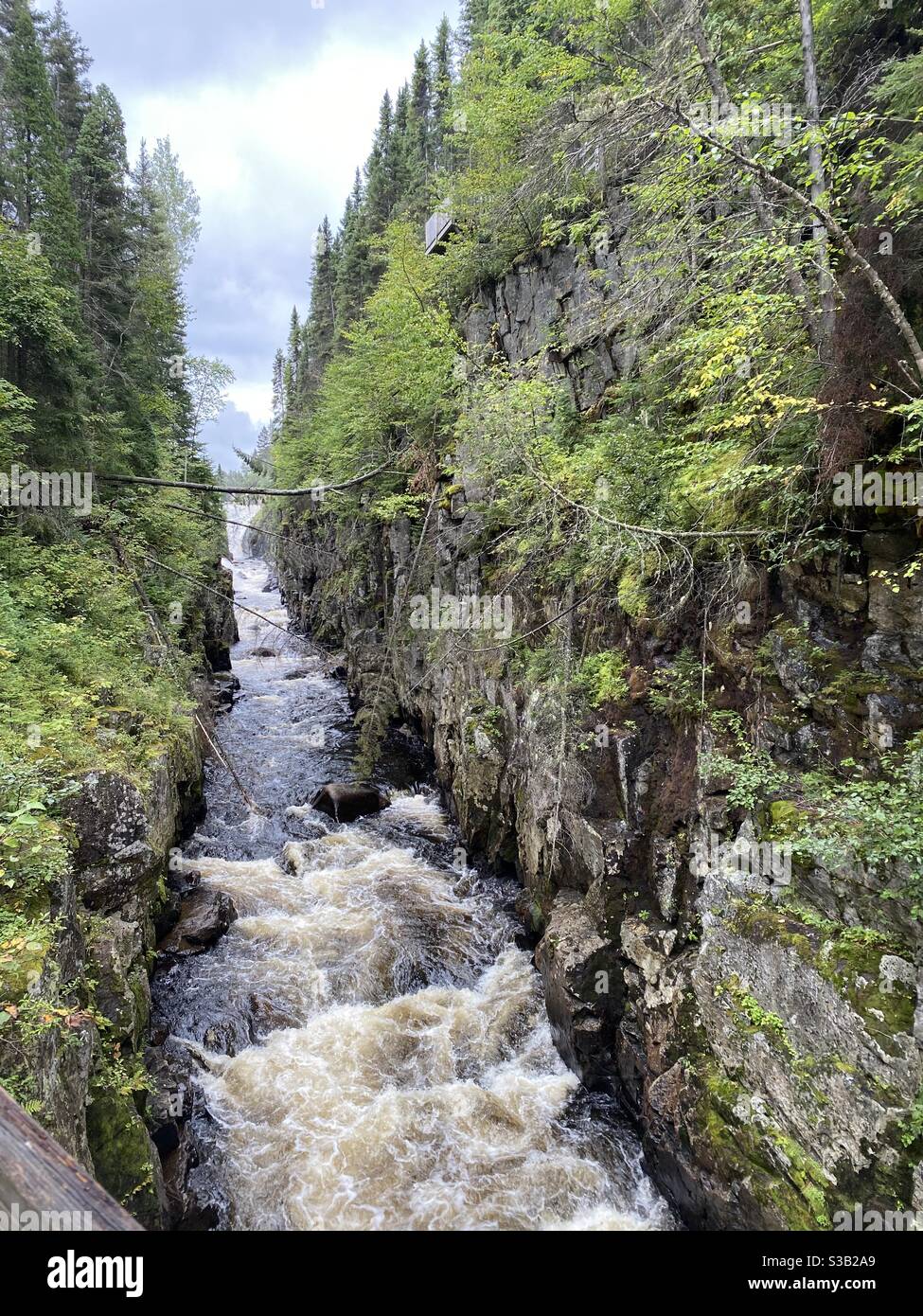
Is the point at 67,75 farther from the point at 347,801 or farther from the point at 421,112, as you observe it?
the point at 421,112

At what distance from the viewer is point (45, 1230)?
1923 mm

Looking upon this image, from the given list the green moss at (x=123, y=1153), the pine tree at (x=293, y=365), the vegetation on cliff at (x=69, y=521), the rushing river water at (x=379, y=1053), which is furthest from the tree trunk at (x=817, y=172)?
the pine tree at (x=293, y=365)

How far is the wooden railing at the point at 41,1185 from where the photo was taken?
176cm

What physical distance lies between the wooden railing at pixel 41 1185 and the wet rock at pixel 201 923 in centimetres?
898

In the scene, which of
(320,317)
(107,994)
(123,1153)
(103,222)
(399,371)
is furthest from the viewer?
(320,317)

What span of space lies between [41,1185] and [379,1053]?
7552 millimetres

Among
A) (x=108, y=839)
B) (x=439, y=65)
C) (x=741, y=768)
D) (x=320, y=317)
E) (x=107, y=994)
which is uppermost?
(x=439, y=65)

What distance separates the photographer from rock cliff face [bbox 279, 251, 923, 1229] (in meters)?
4.58

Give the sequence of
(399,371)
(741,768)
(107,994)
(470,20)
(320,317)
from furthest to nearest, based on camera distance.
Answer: (320,317) → (470,20) → (399,371) → (107,994) → (741,768)

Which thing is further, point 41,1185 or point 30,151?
point 30,151

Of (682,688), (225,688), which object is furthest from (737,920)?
(225,688)

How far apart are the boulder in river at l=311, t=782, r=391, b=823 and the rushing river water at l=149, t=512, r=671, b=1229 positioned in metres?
0.54

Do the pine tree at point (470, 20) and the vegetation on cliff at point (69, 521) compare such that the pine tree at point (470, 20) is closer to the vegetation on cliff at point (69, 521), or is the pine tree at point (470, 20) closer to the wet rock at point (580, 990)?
the vegetation on cliff at point (69, 521)

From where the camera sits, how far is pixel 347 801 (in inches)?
582
